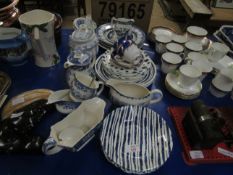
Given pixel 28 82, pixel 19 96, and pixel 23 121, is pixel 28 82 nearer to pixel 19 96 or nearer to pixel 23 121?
pixel 19 96

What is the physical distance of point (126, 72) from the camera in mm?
761

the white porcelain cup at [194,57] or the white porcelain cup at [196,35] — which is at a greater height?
the white porcelain cup at [196,35]

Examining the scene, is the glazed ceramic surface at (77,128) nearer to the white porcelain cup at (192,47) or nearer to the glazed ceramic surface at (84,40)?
the glazed ceramic surface at (84,40)

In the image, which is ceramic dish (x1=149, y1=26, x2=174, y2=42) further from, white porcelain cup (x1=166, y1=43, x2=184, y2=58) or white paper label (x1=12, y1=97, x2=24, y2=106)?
white paper label (x1=12, y1=97, x2=24, y2=106)

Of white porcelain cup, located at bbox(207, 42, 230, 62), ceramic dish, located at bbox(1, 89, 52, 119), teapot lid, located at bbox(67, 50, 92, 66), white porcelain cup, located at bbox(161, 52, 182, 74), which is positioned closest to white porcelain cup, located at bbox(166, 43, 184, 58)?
white porcelain cup, located at bbox(161, 52, 182, 74)

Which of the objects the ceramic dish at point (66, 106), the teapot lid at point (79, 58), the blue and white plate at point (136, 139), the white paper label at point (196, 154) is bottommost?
the white paper label at point (196, 154)

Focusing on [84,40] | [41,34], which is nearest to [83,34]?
[84,40]

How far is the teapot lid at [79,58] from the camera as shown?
69 centimetres

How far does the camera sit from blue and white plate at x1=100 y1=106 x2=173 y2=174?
0.57 meters

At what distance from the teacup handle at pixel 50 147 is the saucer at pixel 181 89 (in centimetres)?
43

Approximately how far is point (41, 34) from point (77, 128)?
0.34 metres

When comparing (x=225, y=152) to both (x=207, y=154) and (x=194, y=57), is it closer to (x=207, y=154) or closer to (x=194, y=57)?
(x=207, y=154)

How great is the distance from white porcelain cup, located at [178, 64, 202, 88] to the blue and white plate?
0.59ft

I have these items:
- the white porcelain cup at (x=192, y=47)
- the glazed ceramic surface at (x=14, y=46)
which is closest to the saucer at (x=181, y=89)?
the white porcelain cup at (x=192, y=47)
